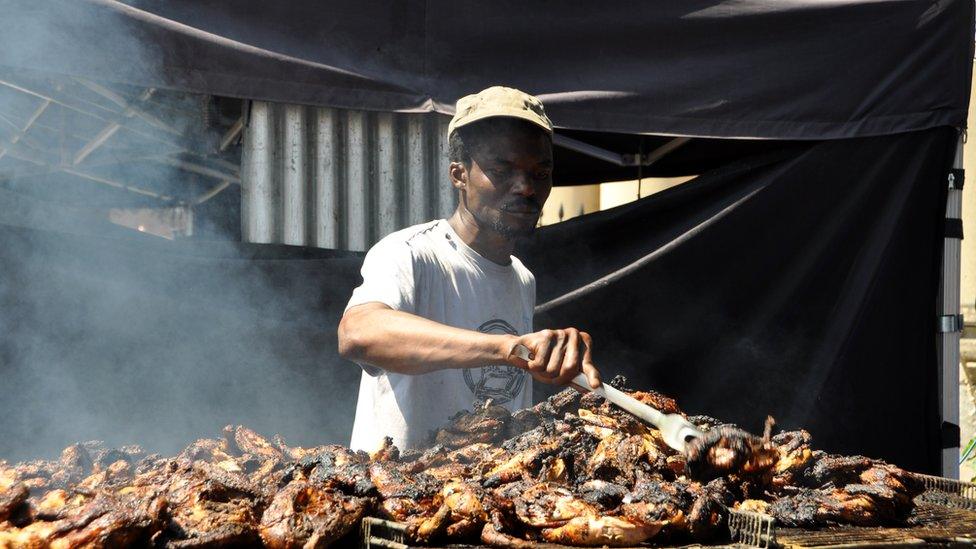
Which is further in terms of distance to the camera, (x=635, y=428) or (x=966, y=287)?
A: (x=966, y=287)

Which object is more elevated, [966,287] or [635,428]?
[966,287]

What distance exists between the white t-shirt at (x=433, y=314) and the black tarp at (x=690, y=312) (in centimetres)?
108

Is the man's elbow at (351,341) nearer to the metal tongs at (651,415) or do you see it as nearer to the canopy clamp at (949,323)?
the metal tongs at (651,415)

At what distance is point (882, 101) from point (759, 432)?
6.12ft

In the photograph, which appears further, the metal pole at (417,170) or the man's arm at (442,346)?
the metal pole at (417,170)

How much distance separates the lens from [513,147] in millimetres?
3500

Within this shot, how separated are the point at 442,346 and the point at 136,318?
227cm

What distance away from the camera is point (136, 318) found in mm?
4441

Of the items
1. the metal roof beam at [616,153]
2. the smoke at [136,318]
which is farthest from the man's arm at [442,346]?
the metal roof beam at [616,153]

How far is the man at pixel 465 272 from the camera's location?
3.40 meters

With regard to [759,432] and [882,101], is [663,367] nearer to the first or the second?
[759,432]

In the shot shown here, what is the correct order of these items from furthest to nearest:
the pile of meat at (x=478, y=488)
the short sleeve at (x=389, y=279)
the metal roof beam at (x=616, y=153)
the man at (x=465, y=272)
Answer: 1. the metal roof beam at (x=616, y=153)
2. the man at (x=465, y=272)
3. the short sleeve at (x=389, y=279)
4. the pile of meat at (x=478, y=488)

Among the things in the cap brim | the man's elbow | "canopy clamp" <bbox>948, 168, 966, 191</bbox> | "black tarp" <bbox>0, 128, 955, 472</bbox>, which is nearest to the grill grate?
the man's elbow

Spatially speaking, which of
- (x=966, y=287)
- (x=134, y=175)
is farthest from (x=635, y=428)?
(x=966, y=287)
